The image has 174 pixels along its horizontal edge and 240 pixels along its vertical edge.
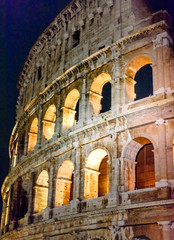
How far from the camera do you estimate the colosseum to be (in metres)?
15.8

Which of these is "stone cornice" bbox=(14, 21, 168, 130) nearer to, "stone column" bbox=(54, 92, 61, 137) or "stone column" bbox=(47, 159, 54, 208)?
"stone column" bbox=(54, 92, 61, 137)

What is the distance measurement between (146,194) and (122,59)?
669cm

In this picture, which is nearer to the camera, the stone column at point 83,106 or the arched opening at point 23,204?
the stone column at point 83,106

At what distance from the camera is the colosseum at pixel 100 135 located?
15.8 metres

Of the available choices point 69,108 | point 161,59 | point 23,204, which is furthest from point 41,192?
point 161,59

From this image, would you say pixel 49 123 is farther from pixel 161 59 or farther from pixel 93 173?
pixel 161 59

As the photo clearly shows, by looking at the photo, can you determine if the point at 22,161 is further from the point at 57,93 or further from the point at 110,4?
the point at 110,4

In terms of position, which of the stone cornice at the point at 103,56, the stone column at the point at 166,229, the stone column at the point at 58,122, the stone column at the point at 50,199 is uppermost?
the stone cornice at the point at 103,56

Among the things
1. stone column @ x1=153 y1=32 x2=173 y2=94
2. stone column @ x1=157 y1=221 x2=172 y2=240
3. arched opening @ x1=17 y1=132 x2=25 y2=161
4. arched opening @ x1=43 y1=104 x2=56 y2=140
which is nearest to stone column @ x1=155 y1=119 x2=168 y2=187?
stone column @ x1=157 y1=221 x2=172 y2=240

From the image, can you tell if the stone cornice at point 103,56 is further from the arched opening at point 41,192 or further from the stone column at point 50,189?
the arched opening at point 41,192

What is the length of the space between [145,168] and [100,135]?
261 centimetres

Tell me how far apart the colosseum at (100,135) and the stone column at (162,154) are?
4 cm

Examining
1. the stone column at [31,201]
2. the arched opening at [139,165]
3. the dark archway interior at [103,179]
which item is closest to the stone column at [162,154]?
the arched opening at [139,165]

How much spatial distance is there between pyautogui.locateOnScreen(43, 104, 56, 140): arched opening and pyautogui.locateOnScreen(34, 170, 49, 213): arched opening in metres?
2.37
